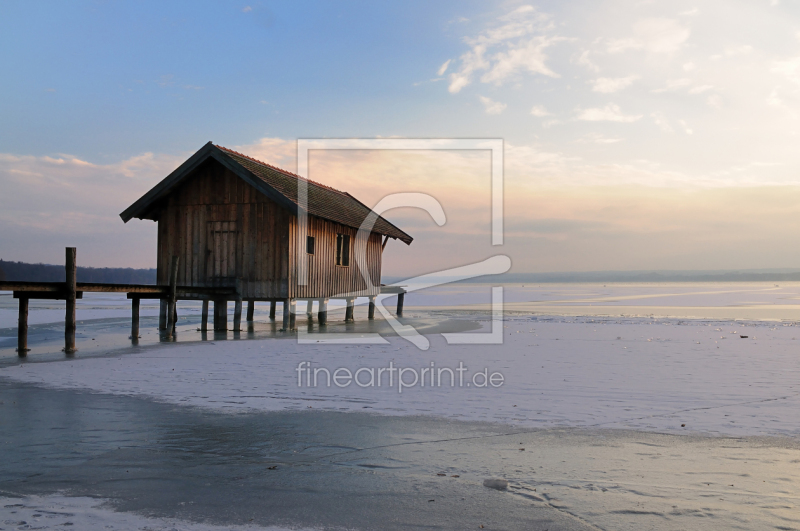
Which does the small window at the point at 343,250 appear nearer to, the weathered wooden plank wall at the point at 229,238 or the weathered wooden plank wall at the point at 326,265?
the weathered wooden plank wall at the point at 326,265

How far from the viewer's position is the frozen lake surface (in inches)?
180

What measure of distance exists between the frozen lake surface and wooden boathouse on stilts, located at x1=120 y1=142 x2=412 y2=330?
7.91 m

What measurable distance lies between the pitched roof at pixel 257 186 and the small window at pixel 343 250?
68 cm

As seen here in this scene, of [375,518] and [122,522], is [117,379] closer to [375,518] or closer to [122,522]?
[122,522]

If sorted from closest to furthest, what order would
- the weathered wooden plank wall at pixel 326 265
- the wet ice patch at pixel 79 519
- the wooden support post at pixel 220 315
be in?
the wet ice patch at pixel 79 519
the weathered wooden plank wall at pixel 326 265
the wooden support post at pixel 220 315

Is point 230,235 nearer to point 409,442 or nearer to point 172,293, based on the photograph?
point 172,293

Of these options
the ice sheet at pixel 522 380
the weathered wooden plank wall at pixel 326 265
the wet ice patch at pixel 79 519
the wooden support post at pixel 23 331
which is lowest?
the ice sheet at pixel 522 380

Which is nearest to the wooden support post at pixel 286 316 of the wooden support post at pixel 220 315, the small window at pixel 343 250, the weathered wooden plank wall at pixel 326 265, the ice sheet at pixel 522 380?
the weathered wooden plank wall at pixel 326 265

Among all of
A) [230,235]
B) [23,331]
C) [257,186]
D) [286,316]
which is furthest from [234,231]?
[23,331]

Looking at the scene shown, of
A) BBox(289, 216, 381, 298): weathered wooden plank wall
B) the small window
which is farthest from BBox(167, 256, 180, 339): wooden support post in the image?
the small window

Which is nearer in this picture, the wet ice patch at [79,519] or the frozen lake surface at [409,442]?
the wet ice patch at [79,519]

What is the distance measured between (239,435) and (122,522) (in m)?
2.58

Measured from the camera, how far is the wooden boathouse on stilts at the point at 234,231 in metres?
20.7

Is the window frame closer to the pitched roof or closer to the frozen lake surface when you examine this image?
the pitched roof
